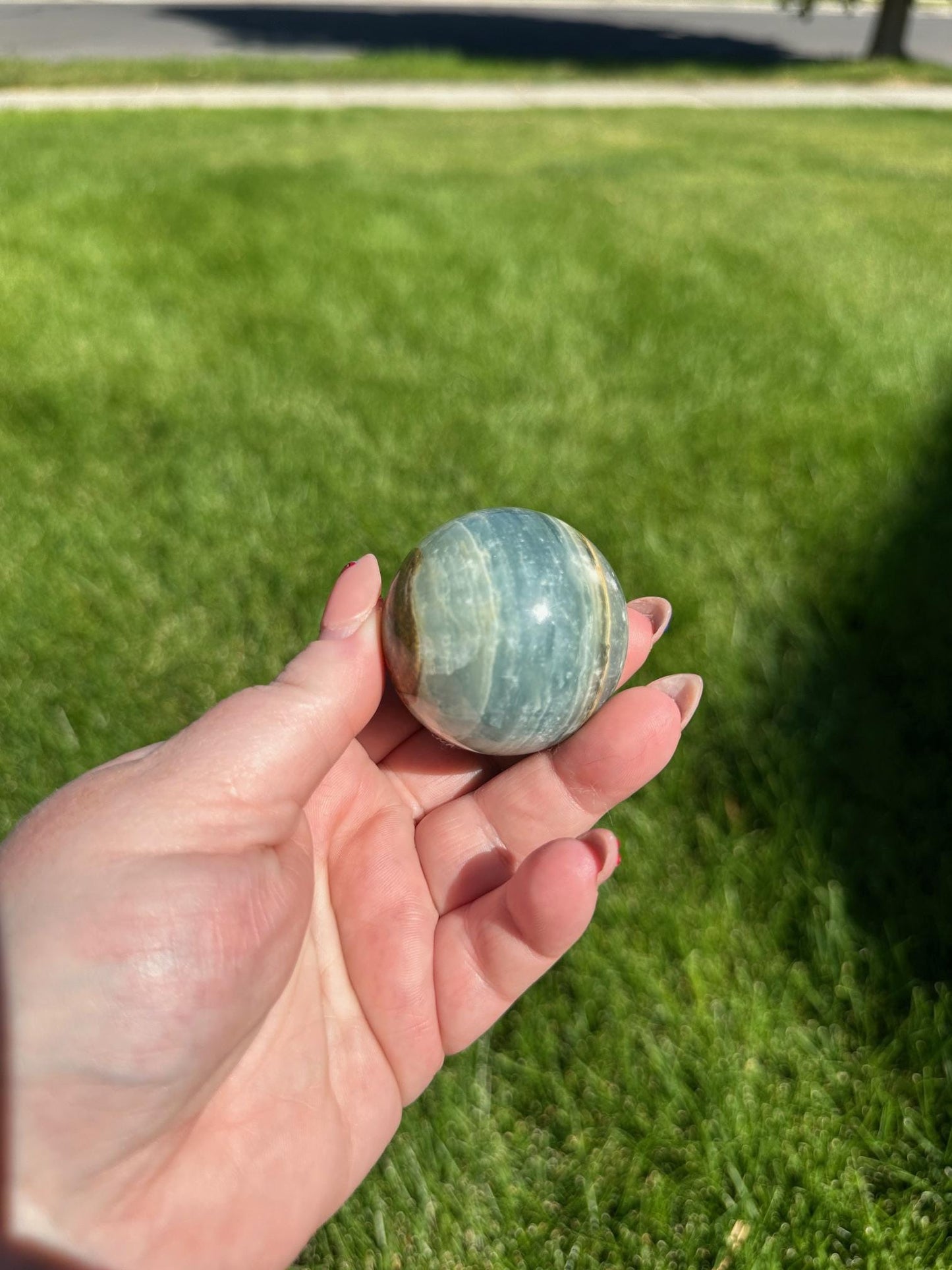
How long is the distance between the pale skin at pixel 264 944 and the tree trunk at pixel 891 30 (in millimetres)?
15525

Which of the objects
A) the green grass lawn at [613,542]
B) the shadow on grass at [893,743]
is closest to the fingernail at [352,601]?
the green grass lawn at [613,542]

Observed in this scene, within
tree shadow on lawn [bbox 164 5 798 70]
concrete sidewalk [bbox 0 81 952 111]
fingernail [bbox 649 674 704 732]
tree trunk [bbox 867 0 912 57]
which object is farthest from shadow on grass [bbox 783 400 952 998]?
tree trunk [bbox 867 0 912 57]

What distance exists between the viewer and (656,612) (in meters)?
2.36

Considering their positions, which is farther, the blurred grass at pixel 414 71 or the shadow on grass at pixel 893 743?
the blurred grass at pixel 414 71

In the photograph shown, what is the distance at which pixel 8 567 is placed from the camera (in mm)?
3369

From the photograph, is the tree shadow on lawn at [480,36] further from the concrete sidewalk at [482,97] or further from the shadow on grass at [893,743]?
the shadow on grass at [893,743]

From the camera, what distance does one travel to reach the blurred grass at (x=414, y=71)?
36.8 ft

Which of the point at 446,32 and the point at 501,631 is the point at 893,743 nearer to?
the point at 501,631

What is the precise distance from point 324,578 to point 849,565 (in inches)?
66.3

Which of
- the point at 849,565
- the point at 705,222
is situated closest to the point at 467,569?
the point at 849,565

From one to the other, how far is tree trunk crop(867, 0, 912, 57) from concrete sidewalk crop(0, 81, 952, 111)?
225 centimetres

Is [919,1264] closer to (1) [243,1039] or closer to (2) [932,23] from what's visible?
(1) [243,1039]

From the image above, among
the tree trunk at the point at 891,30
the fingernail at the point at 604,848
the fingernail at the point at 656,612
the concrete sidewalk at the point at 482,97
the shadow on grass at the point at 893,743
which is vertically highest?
the tree trunk at the point at 891,30

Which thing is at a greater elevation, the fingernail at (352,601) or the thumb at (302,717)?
the fingernail at (352,601)
